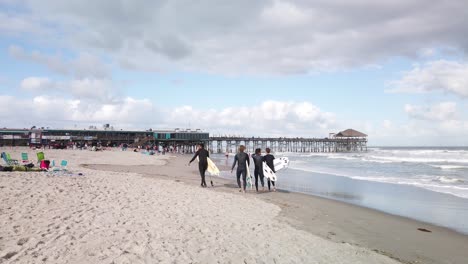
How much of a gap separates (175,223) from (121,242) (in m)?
1.44

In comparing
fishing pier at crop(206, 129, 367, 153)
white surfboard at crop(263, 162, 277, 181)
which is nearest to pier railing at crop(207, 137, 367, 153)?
fishing pier at crop(206, 129, 367, 153)

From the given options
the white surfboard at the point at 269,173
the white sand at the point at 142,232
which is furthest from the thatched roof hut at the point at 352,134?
the white sand at the point at 142,232

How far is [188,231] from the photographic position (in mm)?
5672

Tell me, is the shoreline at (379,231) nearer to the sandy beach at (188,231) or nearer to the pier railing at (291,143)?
the sandy beach at (188,231)

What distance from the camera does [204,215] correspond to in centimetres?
698

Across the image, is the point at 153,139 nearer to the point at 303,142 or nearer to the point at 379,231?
the point at 303,142

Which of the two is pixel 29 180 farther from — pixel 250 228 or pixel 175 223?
pixel 250 228

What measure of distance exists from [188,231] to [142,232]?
2.40 feet

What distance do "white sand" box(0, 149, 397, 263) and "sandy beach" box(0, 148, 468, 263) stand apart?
0.04 feet

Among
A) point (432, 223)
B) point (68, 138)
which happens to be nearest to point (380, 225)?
point (432, 223)

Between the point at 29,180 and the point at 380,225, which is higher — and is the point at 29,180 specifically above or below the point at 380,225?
above

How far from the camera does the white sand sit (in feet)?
14.3

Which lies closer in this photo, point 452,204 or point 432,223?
point 432,223

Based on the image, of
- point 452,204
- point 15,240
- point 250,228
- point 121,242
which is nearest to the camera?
point 15,240
